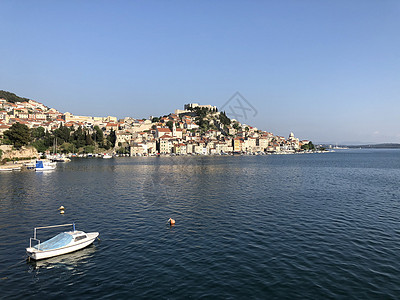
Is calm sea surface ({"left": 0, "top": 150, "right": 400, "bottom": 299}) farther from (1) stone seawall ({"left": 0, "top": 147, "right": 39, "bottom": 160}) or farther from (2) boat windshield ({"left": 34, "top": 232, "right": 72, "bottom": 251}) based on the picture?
(1) stone seawall ({"left": 0, "top": 147, "right": 39, "bottom": 160})

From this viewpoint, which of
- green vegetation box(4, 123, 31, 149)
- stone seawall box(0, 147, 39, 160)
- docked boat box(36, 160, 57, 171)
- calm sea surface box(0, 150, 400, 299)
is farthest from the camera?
green vegetation box(4, 123, 31, 149)

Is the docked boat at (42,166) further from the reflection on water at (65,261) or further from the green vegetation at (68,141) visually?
the green vegetation at (68,141)

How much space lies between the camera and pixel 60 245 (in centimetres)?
1675

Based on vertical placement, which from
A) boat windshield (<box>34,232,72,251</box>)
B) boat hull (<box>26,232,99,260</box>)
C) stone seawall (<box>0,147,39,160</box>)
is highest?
stone seawall (<box>0,147,39,160</box>)

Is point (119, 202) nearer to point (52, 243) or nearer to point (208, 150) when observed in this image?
point (52, 243)

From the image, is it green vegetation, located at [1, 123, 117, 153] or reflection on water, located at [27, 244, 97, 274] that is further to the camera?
green vegetation, located at [1, 123, 117, 153]

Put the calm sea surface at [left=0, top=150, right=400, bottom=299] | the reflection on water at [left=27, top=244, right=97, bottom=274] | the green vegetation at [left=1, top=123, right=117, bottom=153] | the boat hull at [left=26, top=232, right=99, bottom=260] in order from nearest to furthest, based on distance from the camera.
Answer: the calm sea surface at [left=0, top=150, right=400, bottom=299] < the reflection on water at [left=27, top=244, right=97, bottom=274] < the boat hull at [left=26, top=232, right=99, bottom=260] < the green vegetation at [left=1, top=123, right=117, bottom=153]

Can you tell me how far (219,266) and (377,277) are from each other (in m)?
8.51

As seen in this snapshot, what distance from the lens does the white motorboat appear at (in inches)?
627

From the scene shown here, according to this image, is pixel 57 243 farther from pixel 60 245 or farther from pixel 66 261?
pixel 66 261

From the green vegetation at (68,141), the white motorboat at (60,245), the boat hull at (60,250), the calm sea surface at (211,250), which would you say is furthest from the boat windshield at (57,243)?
the green vegetation at (68,141)

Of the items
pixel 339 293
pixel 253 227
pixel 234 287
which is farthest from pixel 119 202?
pixel 339 293

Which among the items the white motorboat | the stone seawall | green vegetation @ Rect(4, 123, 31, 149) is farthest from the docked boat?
the white motorboat

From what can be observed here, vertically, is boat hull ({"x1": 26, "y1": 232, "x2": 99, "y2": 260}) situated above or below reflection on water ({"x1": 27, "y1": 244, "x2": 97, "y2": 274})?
above
